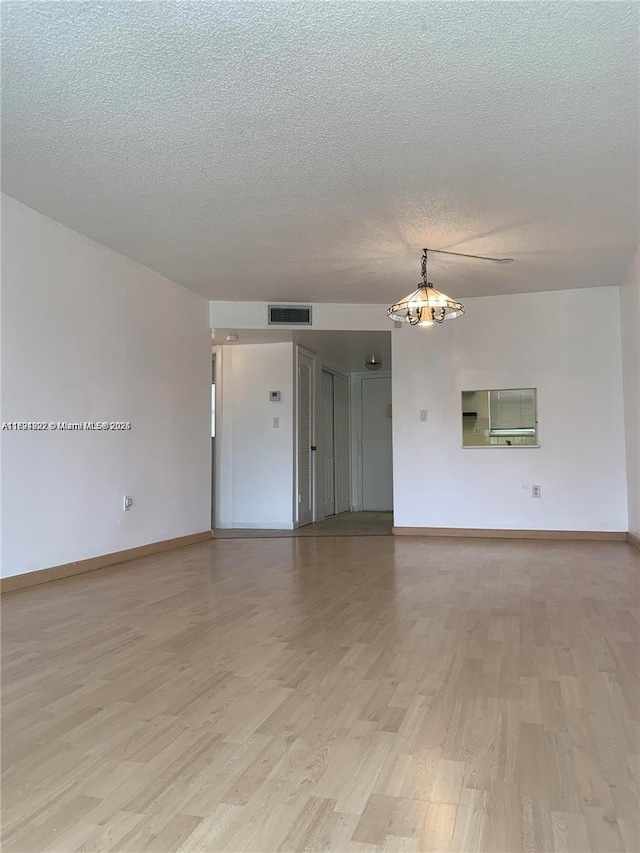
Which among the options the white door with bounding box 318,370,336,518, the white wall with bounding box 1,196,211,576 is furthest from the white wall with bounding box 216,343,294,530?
the white door with bounding box 318,370,336,518

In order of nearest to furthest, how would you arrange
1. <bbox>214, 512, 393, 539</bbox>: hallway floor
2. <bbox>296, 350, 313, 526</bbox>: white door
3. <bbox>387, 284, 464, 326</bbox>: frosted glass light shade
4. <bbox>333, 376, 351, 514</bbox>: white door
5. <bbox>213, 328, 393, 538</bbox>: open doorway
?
<bbox>387, 284, 464, 326</bbox>: frosted glass light shade, <bbox>214, 512, 393, 539</bbox>: hallway floor, <bbox>213, 328, 393, 538</bbox>: open doorway, <bbox>296, 350, 313, 526</bbox>: white door, <bbox>333, 376, 351, 514</bbox>: white door

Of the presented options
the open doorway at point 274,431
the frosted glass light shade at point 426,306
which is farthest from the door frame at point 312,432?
the frosted glass light shade at point 426,306

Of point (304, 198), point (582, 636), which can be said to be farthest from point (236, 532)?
point (582, 636)

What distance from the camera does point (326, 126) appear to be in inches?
122

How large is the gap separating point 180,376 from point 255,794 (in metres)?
4.96

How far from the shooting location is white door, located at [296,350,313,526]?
767 centimetres

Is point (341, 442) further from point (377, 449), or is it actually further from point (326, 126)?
point (326, 126)

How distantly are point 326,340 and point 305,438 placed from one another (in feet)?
4.25

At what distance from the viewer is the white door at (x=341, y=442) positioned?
948cm

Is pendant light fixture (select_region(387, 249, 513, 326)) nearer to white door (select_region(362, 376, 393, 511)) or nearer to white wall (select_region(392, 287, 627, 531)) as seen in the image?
white wall (select_region(392, 287, 627, 531))

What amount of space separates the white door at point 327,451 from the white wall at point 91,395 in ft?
8.49

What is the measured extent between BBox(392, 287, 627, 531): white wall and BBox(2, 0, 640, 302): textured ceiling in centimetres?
137

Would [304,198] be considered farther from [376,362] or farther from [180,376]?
[376,362]

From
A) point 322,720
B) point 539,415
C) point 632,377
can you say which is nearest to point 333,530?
point 539,415
